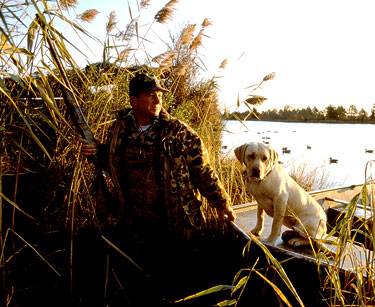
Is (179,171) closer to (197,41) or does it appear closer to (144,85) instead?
(144,85)

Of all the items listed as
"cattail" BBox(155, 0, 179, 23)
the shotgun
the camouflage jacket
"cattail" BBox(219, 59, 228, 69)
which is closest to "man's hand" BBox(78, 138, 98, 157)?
the shotgun

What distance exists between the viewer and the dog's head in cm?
253

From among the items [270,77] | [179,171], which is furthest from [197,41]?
[179,171]

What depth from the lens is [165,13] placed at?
324 cm

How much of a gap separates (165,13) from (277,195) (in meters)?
2.27

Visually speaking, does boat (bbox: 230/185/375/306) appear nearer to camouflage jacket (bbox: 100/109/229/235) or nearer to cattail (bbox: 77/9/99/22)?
camouflage jacket (bbox: 100/109/229/235)

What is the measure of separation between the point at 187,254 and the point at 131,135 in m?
1.26

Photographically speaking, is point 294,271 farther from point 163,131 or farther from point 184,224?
point 163,131

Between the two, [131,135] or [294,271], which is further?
[131,135]

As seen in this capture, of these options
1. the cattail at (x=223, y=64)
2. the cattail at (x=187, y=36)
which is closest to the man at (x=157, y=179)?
the cattail at (x=187, y=36)

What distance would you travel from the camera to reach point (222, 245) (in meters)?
3.26

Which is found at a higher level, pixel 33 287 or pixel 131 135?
pixel 131 135

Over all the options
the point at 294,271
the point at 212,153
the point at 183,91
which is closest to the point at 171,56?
the point at 212,153

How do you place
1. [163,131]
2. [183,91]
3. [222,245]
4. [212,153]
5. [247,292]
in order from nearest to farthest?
[163,131] → [247,292] → [222,245] → [212,153] → [183,91]
